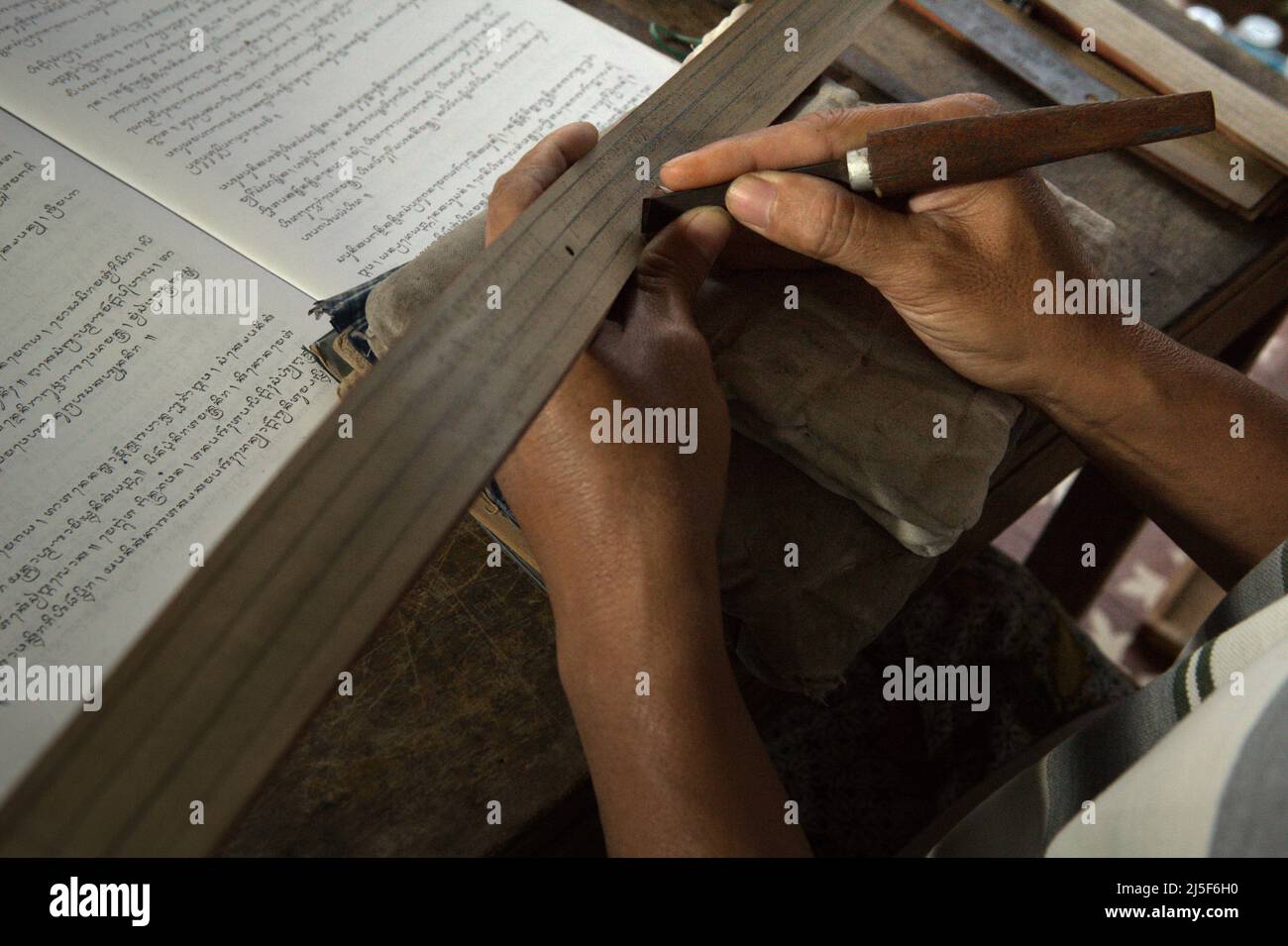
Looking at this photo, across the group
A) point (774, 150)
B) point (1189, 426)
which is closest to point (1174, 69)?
point (1189, 426)

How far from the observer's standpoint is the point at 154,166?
107 cm

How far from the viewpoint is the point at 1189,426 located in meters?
0.90

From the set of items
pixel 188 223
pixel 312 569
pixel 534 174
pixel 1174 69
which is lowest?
pixel 312 569

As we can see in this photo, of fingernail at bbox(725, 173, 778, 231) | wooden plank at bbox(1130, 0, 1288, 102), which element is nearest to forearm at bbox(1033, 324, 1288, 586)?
fingernail at bbox(725, 173, 778, 231)

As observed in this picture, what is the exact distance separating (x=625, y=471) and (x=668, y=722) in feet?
0.62

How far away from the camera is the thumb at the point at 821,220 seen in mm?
774

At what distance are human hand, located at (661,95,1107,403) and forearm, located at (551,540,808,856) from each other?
305 millimetres

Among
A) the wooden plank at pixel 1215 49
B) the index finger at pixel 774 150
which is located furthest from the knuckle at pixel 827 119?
the wooden plank at pixel 1215 49

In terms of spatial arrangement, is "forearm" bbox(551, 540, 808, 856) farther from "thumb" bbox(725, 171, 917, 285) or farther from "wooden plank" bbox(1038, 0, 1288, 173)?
"wooden plank" bbox(1038, 0, 1288, 173)

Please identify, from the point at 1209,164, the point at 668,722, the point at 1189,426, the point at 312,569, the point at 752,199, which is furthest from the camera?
Result: the point at 1209,164

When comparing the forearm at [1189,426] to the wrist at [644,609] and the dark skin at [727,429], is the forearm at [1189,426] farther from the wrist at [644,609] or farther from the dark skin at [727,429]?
the wrist at [644,609]

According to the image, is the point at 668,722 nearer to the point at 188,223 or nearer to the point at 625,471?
the point at 625,471
